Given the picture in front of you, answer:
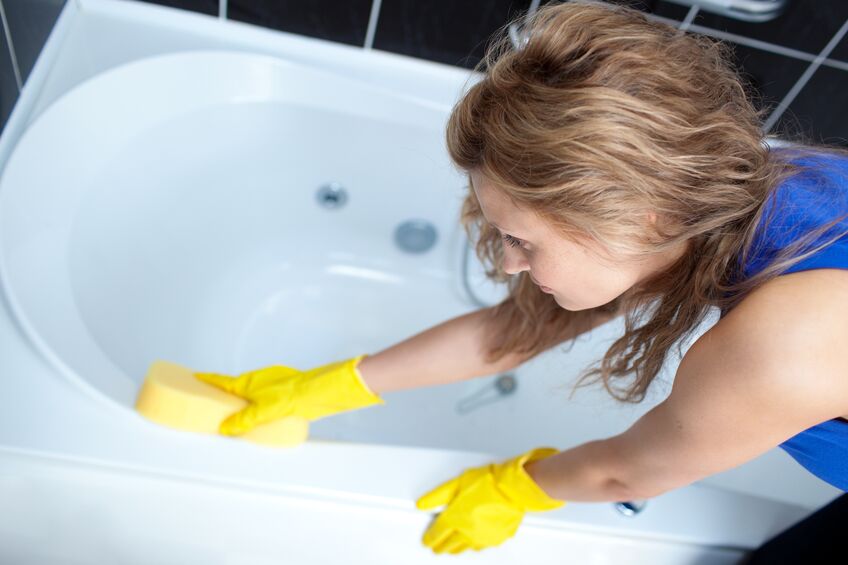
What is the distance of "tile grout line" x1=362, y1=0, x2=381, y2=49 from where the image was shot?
141cm

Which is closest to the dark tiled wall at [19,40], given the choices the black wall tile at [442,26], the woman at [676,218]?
the black wall tile at [442,26]

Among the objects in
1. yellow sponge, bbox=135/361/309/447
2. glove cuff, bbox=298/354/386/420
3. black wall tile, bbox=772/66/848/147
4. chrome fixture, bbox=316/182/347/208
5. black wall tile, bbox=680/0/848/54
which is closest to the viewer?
yellow sponge, bbox=135/361/309/447

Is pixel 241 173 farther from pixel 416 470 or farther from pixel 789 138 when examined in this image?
pixel 789 138

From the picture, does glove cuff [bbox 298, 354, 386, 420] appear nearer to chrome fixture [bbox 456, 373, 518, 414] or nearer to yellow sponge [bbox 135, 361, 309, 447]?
yellow sponge [bbox 135, 361, 309, 447]

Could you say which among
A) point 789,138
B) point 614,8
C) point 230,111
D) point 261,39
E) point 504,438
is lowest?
point 504,438

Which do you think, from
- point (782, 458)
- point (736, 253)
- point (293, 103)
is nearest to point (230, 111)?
point (293, 103)

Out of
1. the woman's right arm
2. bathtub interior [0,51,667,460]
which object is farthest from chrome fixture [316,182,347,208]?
the woman's right arm

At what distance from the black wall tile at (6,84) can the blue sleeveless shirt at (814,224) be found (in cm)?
97

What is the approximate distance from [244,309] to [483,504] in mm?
766

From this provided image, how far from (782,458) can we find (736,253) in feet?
2.26

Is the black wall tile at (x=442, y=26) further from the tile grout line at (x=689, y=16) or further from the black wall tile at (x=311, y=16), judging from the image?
the tile grout line at (x=689, y=16)

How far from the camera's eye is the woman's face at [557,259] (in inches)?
29.5

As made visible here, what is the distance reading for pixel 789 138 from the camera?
156 cm

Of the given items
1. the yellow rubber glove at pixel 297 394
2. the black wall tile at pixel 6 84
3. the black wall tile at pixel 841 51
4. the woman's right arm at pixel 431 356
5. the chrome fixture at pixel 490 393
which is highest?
the black wall tile at pixel 841 51
